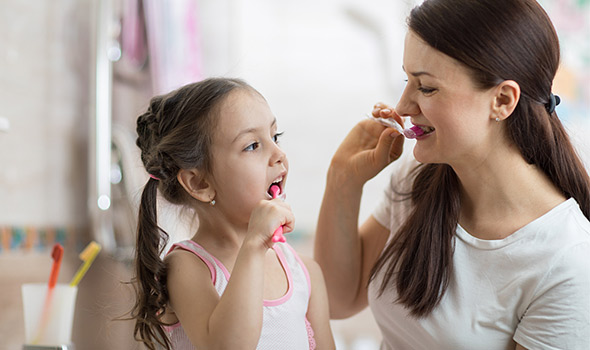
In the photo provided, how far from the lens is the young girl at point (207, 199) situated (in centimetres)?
90

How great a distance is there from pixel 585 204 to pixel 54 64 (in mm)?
1198

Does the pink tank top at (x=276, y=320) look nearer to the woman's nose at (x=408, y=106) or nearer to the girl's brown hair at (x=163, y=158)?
the girl's brown hair at (x=163, y=158)

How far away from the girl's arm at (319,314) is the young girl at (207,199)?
2cm

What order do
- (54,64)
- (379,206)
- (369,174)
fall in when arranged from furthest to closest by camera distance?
(54,64) → (379,206) → (369,174)

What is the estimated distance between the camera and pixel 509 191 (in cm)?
99

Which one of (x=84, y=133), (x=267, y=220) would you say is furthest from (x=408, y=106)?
(x=84, y=133)

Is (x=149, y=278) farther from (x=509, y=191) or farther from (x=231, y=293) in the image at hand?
(x=509, y=191)

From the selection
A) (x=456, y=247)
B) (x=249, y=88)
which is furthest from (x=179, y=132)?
(x=456, y=247)

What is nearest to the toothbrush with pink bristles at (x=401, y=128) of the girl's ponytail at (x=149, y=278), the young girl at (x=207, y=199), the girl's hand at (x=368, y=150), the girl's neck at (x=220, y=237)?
the girl's hand at (x=368, y=150)

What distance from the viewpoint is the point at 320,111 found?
2918 mm

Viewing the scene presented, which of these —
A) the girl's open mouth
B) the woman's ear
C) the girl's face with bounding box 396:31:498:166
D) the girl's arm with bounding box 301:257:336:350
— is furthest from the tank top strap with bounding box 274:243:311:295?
the woman's ear

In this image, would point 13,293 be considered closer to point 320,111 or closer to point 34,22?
point 34,22

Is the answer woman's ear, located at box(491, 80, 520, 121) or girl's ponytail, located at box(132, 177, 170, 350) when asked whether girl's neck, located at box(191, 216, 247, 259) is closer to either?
girl's ponytail, located at box(132, 177, 170, 350)

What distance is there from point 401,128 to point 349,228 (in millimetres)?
242
